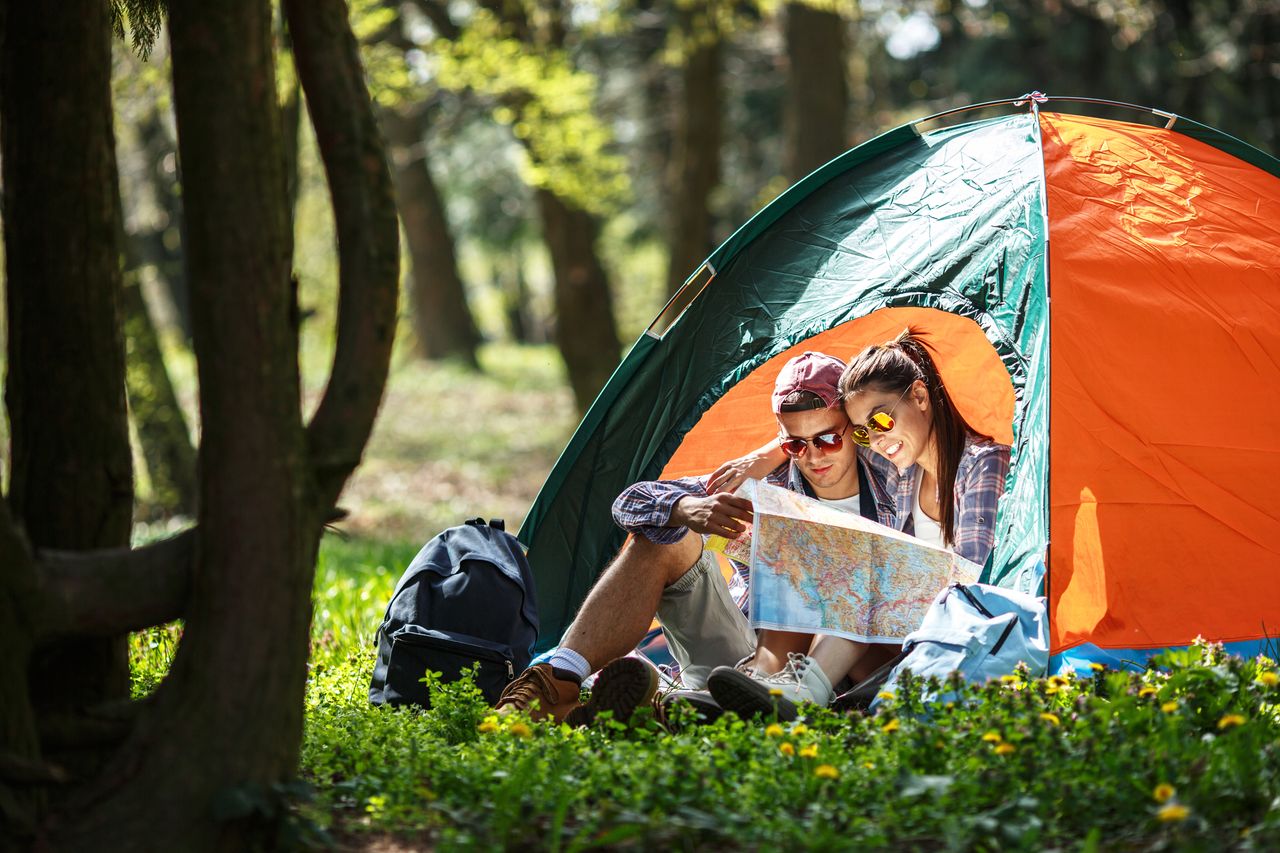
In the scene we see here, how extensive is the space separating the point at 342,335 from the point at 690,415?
6.29 ft

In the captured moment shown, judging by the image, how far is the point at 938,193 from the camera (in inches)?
161

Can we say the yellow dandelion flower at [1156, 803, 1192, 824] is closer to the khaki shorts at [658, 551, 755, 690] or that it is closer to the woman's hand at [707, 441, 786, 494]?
the khaki shorts at [658, 551, 755, 690]

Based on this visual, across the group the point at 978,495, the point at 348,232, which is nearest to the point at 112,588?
the point at 348,232

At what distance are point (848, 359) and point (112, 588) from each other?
113 inches

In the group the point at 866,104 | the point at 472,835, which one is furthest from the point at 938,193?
the point at 866,104

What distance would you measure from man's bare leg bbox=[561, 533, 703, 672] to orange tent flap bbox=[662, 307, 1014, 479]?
96 cm

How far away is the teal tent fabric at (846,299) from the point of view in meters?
3.58

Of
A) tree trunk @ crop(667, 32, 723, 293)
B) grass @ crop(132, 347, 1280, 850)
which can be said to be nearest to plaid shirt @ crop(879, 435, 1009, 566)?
grass @ crop(132, 347, 1280, 850)

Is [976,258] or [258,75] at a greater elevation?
[258,75]

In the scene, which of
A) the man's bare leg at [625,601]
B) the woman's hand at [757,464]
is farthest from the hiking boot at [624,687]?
the woman's hand at [757,464]

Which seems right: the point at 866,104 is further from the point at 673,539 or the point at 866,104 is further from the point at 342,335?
the point at 342,335

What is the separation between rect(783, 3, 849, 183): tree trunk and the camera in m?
9.61

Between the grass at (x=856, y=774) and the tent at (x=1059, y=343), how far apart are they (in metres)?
0.32

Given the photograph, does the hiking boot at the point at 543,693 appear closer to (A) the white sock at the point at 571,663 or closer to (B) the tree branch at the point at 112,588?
(A) the white sock at the point at 571,663
